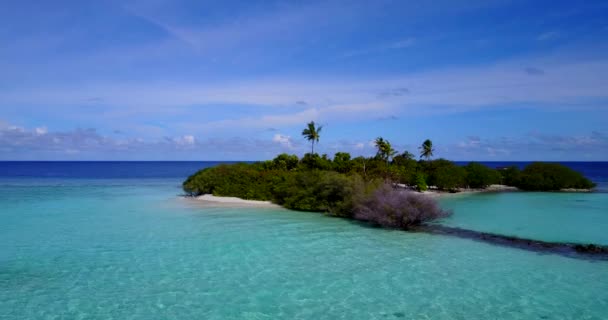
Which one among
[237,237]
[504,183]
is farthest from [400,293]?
[504,183]

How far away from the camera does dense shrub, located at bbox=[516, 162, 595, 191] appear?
6041 centimetres

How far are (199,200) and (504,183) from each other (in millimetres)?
48160

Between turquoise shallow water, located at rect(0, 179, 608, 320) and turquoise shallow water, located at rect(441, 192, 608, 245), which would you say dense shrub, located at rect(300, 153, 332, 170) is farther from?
turquoise shallow water, located at rect(0, 179, 608, 320)

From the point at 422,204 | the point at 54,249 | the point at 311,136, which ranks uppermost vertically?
the point at 311,136

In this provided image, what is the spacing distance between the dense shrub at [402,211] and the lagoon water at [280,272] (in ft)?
3.70

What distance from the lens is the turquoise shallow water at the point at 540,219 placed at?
78.1 ft

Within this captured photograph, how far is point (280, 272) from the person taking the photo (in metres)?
15.3

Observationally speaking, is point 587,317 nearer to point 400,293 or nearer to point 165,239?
point 400,293

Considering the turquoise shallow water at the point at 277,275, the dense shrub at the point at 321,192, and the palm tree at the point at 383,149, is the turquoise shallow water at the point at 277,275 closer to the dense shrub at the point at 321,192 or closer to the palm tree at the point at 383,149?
the dense shrub at the point at 321,192

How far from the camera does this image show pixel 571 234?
78.1 feet

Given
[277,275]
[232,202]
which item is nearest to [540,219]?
[277,275]

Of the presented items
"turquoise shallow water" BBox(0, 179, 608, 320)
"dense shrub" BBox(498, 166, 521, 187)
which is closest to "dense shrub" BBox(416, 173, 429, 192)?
"dense shrub" BBox(498, 166, 521, 187)

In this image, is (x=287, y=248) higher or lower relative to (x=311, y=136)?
lower

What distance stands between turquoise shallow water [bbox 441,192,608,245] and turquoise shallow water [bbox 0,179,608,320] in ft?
7.13
